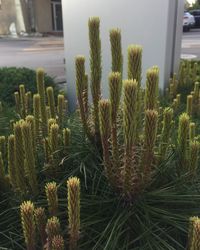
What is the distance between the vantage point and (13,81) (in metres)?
5.91

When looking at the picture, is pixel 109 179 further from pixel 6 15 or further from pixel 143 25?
pixel 6 15

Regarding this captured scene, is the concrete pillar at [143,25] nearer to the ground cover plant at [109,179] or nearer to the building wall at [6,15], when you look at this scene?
Answer: the ground cover plant at [109,179]

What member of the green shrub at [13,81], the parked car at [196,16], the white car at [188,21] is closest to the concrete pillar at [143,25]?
the green shrub at [13,81]

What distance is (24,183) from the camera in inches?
74.8

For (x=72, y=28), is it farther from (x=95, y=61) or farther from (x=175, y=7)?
(x=95, y=61)

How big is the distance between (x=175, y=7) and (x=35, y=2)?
1241 inches

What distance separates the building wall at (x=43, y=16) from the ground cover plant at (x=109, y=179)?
111 feet

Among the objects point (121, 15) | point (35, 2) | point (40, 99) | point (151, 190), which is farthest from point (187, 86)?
point (35, 2)

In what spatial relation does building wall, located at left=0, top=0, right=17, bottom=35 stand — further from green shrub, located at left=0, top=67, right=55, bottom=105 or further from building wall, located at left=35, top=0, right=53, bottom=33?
green shrub, located at left=0, top=67, right=55, bottom=105

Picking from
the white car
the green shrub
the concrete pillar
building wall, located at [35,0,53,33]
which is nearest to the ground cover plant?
the concrete pillar

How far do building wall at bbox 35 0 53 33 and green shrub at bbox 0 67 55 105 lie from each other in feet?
96.3

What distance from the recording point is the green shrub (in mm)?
Answer: 5637

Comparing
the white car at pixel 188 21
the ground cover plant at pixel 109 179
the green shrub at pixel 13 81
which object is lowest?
Answer: the white car at pixel 188 21

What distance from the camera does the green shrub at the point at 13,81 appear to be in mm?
5637
